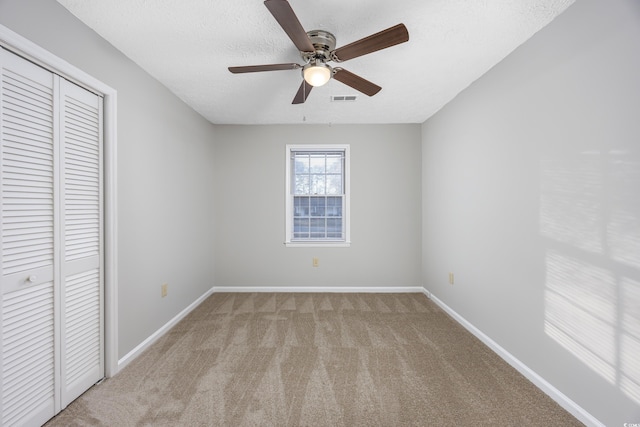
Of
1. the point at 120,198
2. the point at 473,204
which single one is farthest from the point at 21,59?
the point at 473,204

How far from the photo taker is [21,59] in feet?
4.86

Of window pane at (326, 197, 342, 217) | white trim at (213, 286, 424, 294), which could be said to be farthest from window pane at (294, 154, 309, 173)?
white trim at (213, 286, 424, 294)

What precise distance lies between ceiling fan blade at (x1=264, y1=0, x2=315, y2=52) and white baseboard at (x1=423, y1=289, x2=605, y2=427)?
270 cm

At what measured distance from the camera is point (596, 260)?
1.53 m

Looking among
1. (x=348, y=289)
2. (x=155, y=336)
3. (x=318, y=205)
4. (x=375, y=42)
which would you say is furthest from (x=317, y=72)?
(x=348, y=289)

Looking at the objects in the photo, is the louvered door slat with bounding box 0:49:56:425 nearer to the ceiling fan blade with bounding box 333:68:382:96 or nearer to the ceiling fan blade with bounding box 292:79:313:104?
the ceiling fan blade with bounding box 292:79:313:104

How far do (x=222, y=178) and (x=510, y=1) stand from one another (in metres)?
3.62

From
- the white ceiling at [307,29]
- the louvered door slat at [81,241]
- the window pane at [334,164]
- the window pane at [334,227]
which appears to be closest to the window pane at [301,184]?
the window pane at [334,164]

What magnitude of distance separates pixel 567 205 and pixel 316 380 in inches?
79.8

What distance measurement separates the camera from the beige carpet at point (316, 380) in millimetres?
1656

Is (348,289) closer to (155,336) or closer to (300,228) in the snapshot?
(300,228)

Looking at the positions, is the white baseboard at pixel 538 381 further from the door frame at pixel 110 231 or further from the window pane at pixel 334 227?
the door frame at pixel 110 231

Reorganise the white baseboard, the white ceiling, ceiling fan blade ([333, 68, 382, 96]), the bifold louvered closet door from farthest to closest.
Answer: ceiling fan blade ([333, 68, 382, 96]), the white ceiling, the white baseboard, the bifold louvered closet door

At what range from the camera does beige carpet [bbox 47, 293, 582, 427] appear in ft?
5.43
